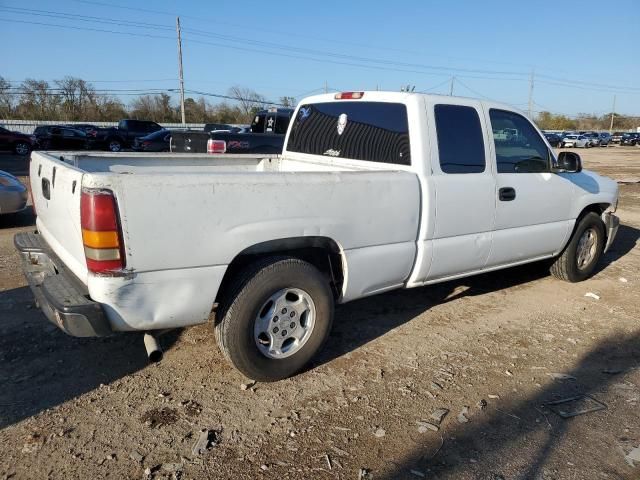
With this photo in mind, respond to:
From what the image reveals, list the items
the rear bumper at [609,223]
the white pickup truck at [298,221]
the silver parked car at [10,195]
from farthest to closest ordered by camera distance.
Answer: the silver parked car at [10,195] < the rear bumper at [609,223] < the white pickup truck at [298,221]

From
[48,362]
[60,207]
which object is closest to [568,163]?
[60,207]

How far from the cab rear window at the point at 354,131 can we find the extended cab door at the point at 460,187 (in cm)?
26

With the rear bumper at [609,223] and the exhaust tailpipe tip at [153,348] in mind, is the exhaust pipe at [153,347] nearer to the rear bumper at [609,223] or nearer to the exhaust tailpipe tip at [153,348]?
the exhaust tailpipe tip at [153,348]

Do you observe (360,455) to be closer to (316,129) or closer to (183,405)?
(183,405)

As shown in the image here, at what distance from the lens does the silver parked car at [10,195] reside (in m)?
7.46

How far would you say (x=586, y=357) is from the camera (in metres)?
3.92

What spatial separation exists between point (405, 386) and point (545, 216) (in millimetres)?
2467

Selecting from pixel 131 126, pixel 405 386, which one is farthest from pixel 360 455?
pixel 131 126

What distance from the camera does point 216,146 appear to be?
32.5 feet

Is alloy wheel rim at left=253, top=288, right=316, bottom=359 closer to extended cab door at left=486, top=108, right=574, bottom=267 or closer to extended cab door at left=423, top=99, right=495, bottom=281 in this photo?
extended cab door at left=423, top=99, right=495, bottom=281

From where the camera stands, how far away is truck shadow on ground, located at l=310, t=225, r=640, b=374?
404 cm

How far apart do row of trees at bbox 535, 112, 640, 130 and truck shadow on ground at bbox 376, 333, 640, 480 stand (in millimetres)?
101811

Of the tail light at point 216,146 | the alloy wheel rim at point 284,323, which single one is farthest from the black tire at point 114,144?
the alloy wheel rim at point 284,323

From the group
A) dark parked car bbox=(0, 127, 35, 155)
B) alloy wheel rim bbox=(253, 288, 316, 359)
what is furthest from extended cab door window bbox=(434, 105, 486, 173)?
dark parked car bbox=(0, 127, 35, 155)
